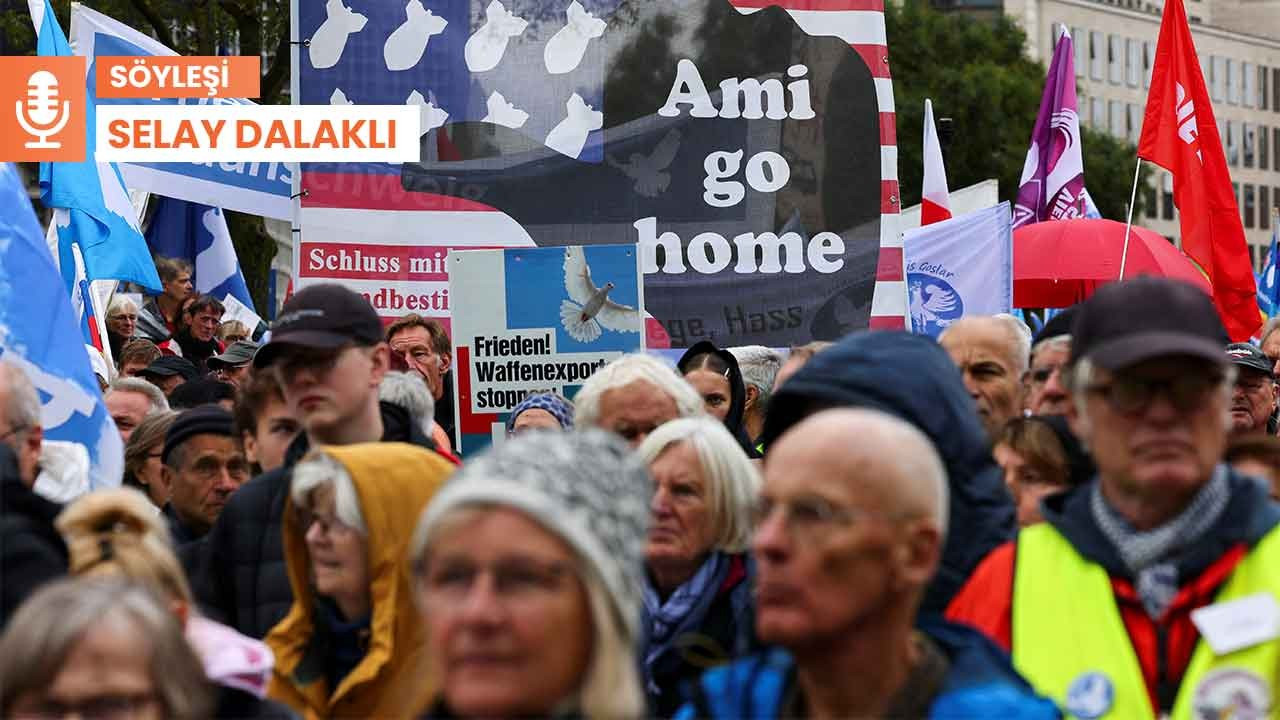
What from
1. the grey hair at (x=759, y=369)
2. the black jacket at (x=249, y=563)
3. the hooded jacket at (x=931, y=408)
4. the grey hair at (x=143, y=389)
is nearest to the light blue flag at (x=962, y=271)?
the grey hair at (x=759, y=369)

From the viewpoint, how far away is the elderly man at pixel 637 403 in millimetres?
6422

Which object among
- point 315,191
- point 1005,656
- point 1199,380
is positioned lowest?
point 1005,656

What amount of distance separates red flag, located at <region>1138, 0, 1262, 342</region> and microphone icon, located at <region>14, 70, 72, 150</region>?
20.7 ft

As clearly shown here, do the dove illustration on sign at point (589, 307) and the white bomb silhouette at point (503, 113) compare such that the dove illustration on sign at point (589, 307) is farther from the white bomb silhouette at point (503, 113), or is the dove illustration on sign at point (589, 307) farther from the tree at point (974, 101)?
the tree at point (974, 101)

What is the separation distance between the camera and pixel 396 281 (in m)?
10.6

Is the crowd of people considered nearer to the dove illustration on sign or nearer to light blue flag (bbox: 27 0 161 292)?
the dove illustration on sign

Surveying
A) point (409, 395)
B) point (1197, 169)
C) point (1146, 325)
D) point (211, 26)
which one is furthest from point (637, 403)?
point (211, 26)

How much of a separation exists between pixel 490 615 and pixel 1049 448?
2.77 m

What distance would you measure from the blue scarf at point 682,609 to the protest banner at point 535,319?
147 inches

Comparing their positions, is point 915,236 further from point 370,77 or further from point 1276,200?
point 1276,200

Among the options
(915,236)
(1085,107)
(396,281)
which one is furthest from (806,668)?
(1085,107)

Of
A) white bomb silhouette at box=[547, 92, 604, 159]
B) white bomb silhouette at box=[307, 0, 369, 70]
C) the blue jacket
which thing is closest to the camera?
the blue jacket

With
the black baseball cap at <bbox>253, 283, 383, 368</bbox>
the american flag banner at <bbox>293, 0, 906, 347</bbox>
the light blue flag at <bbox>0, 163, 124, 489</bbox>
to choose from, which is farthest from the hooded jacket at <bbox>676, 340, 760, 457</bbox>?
the black baseball cap at <bbox>253, 283, 383, 368</bbox>

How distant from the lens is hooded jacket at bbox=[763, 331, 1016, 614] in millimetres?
4375
